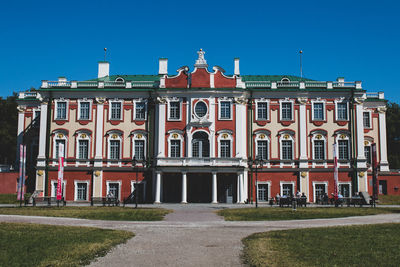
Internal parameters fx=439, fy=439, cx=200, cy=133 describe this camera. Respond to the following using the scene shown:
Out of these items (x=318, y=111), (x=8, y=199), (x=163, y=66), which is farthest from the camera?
(x=163, y=66)

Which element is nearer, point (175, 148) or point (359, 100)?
point (175, 148)

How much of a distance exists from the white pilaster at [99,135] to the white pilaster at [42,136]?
→ 5.38m

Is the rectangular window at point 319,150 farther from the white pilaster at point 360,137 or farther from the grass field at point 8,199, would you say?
the grass field at point 8,199

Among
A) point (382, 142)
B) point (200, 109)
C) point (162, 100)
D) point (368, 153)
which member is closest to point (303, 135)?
point (368, 153)

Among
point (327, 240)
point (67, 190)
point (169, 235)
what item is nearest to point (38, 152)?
point (67, 190)

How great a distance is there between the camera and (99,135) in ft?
147

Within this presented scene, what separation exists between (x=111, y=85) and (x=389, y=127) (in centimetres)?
4620

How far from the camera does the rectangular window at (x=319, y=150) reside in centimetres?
4484

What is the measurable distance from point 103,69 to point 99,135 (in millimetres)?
10109

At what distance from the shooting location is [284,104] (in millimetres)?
45469

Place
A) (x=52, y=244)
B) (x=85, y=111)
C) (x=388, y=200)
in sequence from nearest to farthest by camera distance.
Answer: (x=52, y=244) < (x=388, y=200) < (x=85, y=111)

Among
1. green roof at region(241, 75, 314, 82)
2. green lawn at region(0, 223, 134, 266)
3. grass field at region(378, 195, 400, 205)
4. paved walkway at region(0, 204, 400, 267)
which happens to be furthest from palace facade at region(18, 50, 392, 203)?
green lawn at region(0, 223, 134, 266)

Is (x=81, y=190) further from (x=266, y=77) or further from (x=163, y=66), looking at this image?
(x=266, y=77)

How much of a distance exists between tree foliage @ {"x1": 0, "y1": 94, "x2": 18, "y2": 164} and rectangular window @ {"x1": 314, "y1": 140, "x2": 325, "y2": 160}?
4333cm
